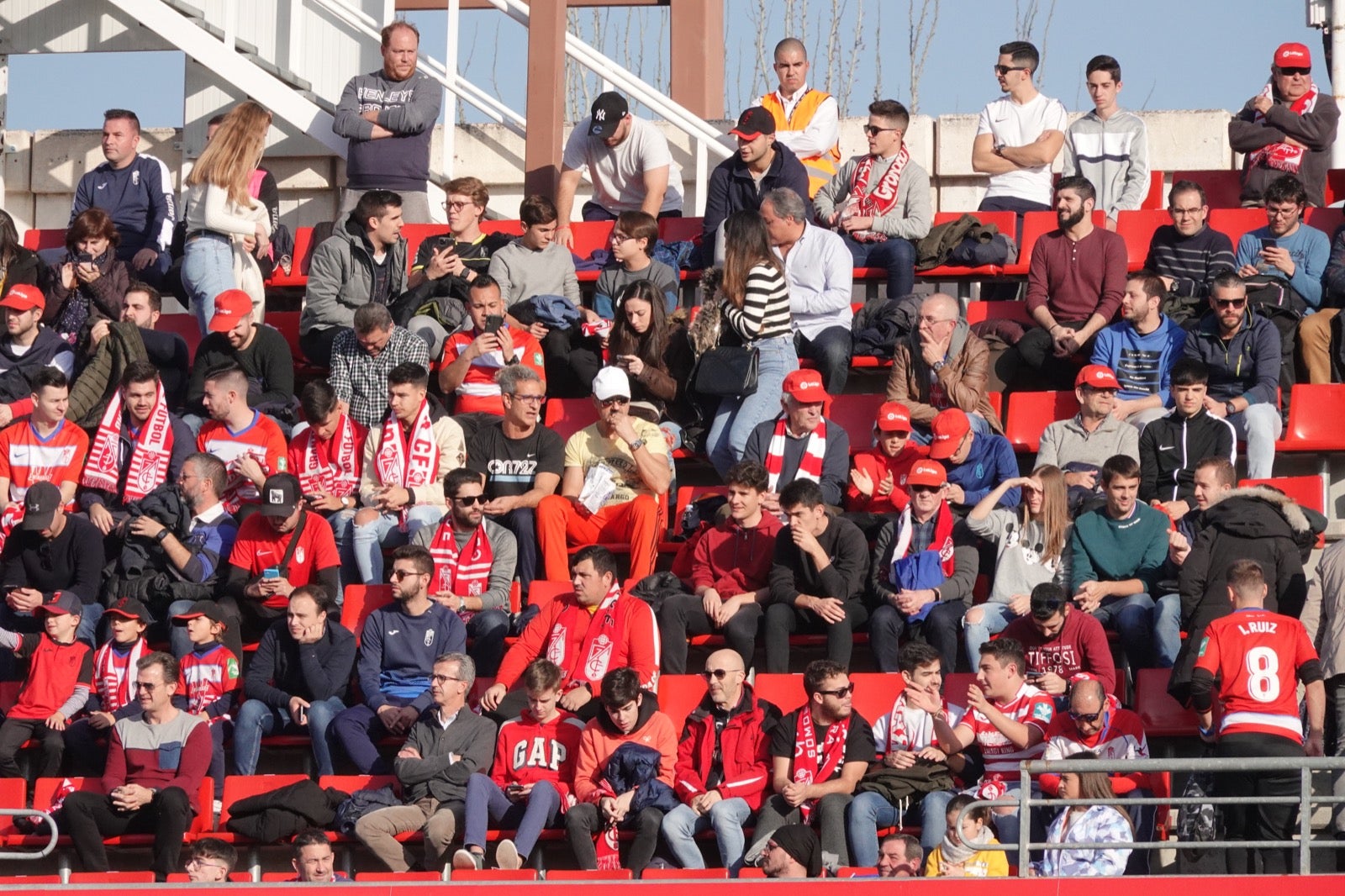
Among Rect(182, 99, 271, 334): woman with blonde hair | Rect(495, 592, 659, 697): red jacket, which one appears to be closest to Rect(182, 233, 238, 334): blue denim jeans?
Rect(182, 99, 271, 334): woman with blonde hair

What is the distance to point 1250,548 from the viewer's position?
32.4 feet

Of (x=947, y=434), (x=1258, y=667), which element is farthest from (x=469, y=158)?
(x=1258, y=667)

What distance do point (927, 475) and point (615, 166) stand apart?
13.5 ft

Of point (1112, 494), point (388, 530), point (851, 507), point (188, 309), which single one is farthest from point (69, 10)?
point (1112, 494)

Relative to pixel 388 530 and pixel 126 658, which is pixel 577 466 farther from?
pixel 126 658

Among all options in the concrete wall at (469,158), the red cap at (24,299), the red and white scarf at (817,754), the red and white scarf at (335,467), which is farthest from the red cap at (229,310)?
the red and white scarf at (817,754)

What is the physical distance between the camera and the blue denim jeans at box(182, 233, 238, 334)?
41.2ft

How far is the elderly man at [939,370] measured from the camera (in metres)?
11.3

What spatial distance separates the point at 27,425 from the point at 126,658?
70.6 inches

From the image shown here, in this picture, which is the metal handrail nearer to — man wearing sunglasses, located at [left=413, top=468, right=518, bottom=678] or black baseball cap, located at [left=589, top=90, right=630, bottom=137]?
man wearing sunglasses, located at [left=413, top=468, right=518, bottom=678]

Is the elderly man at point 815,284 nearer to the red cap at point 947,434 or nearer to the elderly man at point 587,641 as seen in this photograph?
the red cap at point 947,434

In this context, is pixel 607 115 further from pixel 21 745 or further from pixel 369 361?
pixel 21 745

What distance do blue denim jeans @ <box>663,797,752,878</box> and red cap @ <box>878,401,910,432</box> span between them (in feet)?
7.92

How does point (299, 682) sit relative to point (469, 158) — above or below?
below
